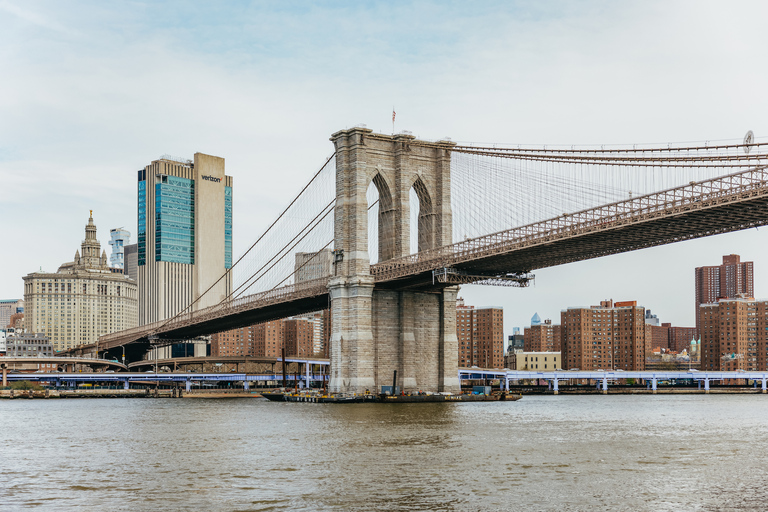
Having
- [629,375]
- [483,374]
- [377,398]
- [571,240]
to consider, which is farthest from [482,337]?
[571,240]

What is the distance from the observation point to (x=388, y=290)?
69.9 meters

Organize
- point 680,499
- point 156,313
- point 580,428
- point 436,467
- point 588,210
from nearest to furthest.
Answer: point 680,499
point 436,467
point 580,428
point 588,210
point 156,313

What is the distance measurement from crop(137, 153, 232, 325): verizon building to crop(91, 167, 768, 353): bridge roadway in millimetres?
112342

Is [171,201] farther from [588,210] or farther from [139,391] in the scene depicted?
[588,210]

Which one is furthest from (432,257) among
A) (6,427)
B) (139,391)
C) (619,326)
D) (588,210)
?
(619,326)

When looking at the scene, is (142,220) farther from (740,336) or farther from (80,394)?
(740,336)

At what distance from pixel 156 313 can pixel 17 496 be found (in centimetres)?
17186

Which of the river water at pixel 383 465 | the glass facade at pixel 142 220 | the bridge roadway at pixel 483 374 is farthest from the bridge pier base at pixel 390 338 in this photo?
the glass facade at pixel 142 220

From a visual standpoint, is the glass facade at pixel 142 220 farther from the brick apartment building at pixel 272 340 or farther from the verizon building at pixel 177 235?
the brick apartment building at pixel 272 340

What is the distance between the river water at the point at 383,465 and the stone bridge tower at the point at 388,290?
58.5 feet

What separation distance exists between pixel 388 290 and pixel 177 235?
132179 millimetres

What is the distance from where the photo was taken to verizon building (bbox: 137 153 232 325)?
630 feet

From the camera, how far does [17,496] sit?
2378cm

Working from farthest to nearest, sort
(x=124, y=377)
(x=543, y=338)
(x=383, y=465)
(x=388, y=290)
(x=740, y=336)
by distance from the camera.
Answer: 1. (x=543, y=338)
2. (x=740, y=336)
3. (x=124, y=377)
4. (x=388, y=290)
5. (x=383, y=465)
